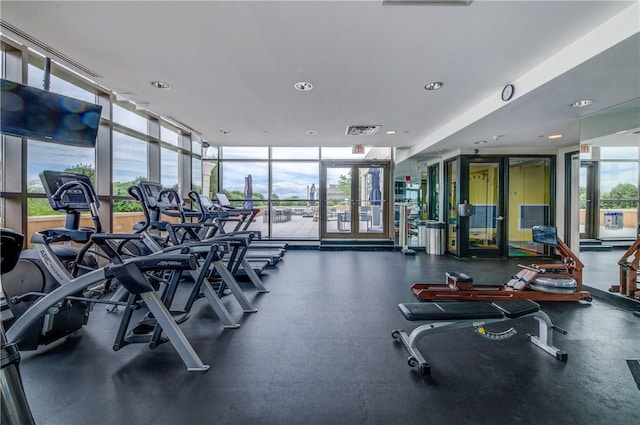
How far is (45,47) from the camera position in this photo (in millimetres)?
3102

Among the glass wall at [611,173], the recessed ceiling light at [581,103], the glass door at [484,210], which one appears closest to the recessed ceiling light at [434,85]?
the recessed ceiling light at [581,103]

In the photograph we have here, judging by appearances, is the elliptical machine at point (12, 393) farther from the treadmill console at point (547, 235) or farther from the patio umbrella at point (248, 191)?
the patio umbrella at point (248, 191)

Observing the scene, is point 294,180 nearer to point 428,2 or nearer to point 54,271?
point 54,271

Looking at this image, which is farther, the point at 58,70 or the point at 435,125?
the point at 435,125

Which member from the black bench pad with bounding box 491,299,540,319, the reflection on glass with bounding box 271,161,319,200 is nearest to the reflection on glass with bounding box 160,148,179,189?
the reflection on glass with bounding box 271,161,319,200

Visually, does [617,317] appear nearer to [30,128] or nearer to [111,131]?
[30,128]

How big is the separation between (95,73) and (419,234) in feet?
25.5

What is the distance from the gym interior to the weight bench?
23 mm

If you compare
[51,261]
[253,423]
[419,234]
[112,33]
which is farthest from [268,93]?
[419,234]

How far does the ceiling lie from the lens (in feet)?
8.03

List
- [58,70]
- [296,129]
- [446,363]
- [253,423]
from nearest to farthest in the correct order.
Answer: [253,423] < [446,363] < [58,70] < [296,129]

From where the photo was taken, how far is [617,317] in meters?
3.57

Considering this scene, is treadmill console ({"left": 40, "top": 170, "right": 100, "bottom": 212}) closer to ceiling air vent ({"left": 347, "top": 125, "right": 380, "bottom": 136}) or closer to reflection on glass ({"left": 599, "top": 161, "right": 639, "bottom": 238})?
ceiling air vent ({"left": 347, "top": 125, "right": 380, "bottom": 136})

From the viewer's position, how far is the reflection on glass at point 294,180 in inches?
353
